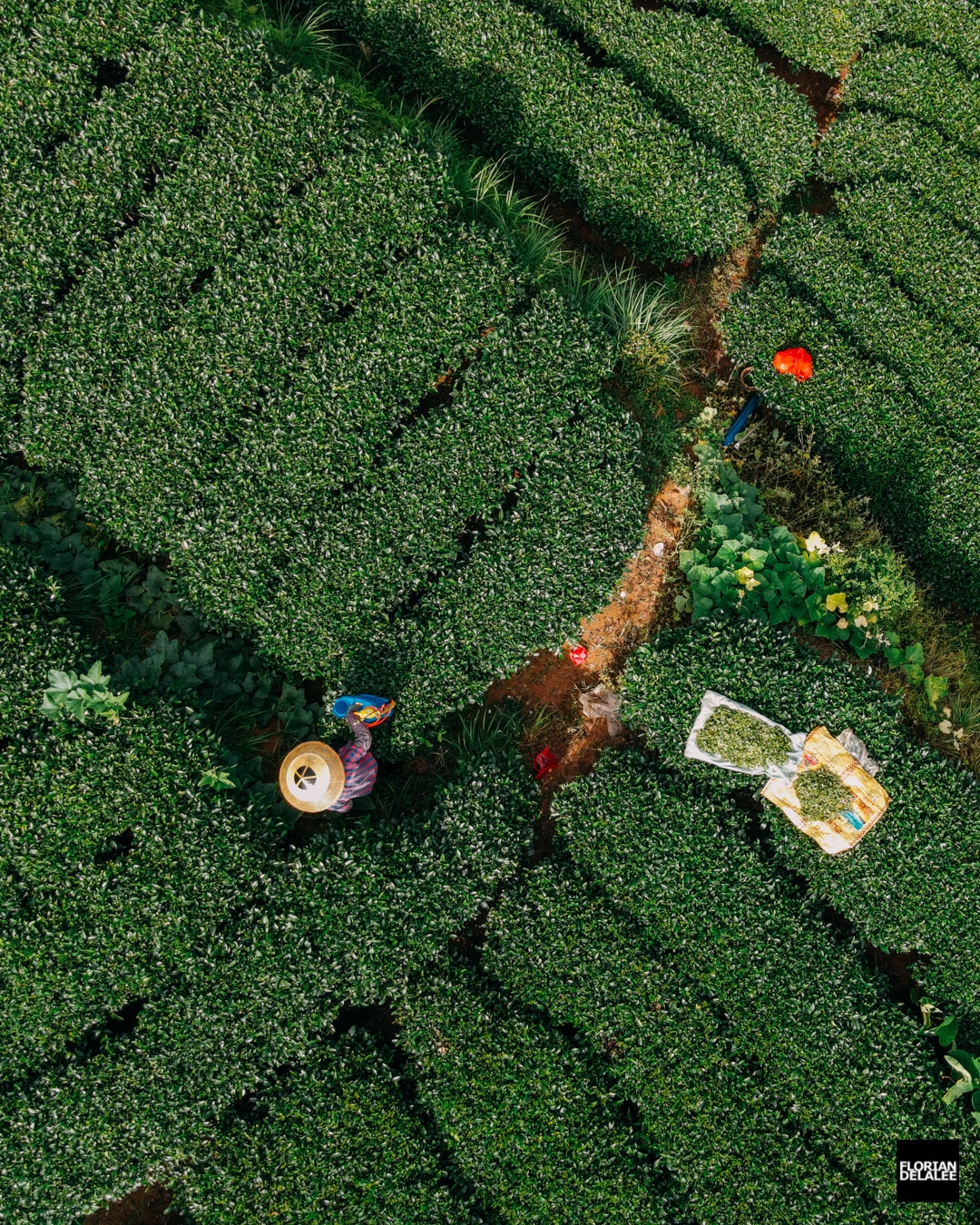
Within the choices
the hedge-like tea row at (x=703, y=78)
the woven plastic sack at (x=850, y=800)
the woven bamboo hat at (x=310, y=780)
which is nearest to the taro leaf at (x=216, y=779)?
the woven bamboo hat at (x=310, y=780)

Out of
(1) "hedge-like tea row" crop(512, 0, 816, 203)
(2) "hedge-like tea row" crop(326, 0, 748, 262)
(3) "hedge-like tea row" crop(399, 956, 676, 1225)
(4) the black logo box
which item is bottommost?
(3) "hedge-like tea row" crop(399, 956, 676, 1225)

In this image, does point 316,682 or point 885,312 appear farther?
point 885,312

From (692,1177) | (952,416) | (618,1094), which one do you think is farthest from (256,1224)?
(952,416)

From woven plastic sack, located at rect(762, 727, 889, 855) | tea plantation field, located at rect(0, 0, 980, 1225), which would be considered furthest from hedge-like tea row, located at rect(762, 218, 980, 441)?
woven plastic sack, located at rect(762, 727, 889, 855)

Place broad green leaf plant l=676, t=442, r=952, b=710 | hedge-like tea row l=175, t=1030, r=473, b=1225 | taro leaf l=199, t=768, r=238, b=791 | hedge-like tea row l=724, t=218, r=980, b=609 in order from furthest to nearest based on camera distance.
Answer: hedge-like tea row l=724, t=218, r=980, b=609 → broad green leaf plant l=676, t=442, r=952, b=710 → taro leaf l=199, t=768, r=238, b=791 → hedge-like tea row l=175, t=1030, r=473, b=1225

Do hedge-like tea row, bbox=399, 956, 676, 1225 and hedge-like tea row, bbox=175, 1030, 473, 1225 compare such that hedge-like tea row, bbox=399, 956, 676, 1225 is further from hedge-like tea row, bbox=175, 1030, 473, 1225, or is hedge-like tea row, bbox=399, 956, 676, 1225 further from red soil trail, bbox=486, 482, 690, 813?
red soil trail, bbox=486, 482, 690, 813

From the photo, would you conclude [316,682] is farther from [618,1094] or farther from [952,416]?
[952,416]

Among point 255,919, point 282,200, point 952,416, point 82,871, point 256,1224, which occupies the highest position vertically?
point 952,416
